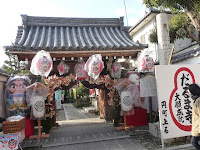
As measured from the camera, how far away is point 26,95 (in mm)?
8250

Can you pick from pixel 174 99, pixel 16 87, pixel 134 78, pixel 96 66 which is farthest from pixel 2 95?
pixel 174 99

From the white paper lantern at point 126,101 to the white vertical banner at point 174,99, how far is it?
2.92 m

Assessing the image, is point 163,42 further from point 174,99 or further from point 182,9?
point 174,99

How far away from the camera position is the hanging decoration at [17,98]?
812cm

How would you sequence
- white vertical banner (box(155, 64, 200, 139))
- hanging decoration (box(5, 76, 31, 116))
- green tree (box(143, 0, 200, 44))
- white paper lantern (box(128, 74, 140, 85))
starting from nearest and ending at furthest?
white vertical banner (box(155, 64, 200, 139)), green tree (box(143, 0, 200, 44)), hanging decoration (box(5, 76, 31, 116)), white paper lantern (box(128, 74, 140, 85))

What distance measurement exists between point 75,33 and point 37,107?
526 centimetres

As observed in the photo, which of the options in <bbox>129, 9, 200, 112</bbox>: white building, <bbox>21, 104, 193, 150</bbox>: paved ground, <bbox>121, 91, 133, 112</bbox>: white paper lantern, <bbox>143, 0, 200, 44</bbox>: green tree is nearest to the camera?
<bbox>21, 104, 193, 150</bbox>: paved ground

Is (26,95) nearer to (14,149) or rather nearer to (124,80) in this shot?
(14,149)

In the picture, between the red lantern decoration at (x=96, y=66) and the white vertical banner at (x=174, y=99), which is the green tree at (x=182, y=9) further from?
the red lantern decoration at (x=96, y=66)

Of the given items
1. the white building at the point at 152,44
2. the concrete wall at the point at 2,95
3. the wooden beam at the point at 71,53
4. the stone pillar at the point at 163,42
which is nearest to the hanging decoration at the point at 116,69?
the wooden beam at the point at 71,53

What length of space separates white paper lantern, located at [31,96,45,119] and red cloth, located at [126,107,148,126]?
15.7 ft

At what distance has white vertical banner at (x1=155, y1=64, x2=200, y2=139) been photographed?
5586mm

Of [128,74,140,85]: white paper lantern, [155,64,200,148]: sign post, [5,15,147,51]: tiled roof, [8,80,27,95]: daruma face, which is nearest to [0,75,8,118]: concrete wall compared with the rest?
[8,80,27,95]: daruma face

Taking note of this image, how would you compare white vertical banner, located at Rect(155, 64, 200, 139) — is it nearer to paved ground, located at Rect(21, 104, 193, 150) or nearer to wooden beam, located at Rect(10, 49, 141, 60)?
paved ground, located at Rect(21, 104, 193, 150)
